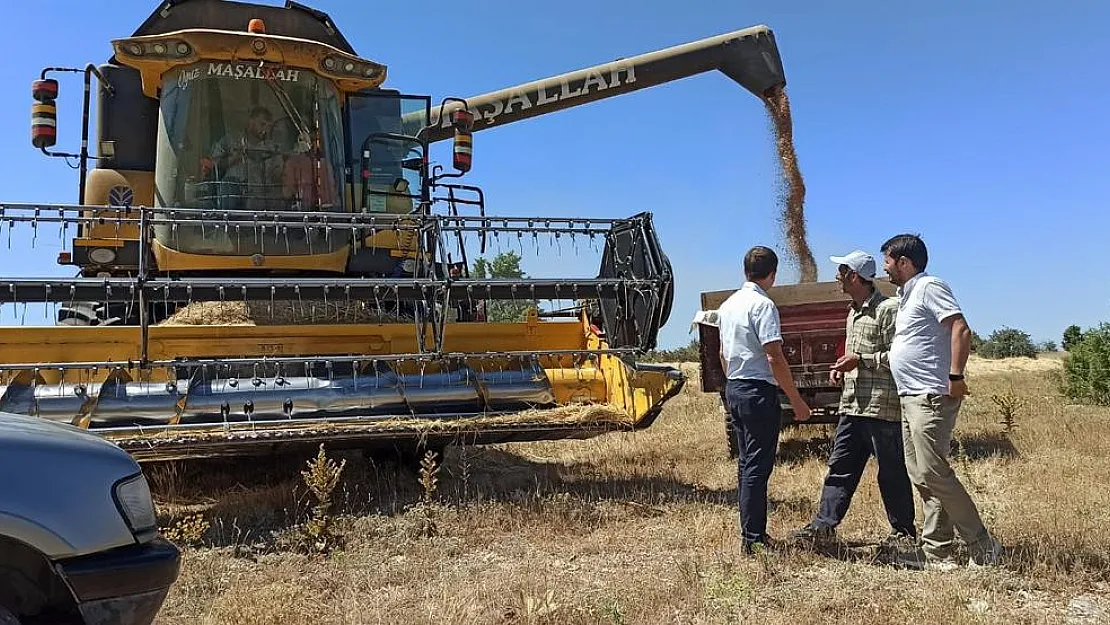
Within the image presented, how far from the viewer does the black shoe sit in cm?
438

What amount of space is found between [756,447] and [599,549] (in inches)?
40.9

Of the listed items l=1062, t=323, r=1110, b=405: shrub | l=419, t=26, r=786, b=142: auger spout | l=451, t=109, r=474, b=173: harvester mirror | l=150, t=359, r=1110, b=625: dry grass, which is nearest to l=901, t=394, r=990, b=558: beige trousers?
l=150, t=359, r=1110, b=625: dry grass

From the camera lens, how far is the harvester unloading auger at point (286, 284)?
17.1 feet

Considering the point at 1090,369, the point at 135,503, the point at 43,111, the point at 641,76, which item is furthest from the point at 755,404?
the point at 1090,369

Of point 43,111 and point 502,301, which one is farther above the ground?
point 43,111

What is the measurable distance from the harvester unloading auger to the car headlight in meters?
2.26

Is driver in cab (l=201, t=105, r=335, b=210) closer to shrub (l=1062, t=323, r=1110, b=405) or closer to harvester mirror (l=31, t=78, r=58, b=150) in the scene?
harvester mirror (l=31, t=78, r=58, b=150)

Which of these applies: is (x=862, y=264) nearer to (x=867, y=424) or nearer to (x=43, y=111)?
(x=867, y=424)

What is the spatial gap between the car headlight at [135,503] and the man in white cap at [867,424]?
10.5ft

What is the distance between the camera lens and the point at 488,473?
677 centimetres

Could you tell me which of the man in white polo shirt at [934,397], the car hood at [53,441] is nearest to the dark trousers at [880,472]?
the man in white polo shirt at [934,397]

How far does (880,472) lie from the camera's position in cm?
456

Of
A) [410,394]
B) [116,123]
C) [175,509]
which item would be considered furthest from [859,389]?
[116,123]

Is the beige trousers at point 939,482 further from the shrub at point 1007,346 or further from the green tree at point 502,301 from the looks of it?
the shrub at point 1007,346
